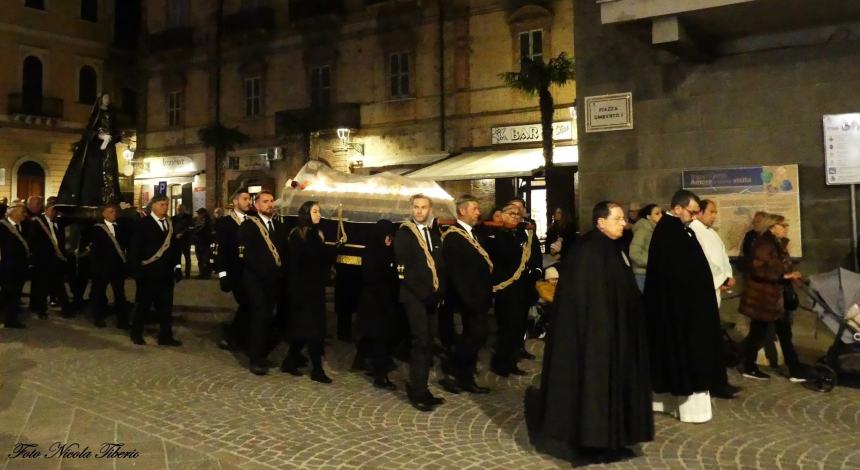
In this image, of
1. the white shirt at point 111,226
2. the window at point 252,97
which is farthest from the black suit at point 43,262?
the window at point 252,97

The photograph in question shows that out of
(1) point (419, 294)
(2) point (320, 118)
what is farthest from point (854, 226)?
(2) point (320, 118)

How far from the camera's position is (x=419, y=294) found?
602 cm

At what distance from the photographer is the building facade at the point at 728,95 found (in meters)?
8.16

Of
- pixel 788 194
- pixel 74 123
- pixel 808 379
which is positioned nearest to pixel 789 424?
pixel 808 379

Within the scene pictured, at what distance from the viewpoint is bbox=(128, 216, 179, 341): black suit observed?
8398mm

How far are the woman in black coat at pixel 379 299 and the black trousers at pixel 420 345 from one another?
0.72 m

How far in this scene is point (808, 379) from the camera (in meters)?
6.74

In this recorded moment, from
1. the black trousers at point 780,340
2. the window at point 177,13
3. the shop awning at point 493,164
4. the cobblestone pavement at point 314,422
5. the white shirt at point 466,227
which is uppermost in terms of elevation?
the window at point 177,13

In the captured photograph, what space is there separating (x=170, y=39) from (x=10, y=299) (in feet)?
70.7

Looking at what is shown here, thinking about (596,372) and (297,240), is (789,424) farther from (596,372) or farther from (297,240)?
(297,240)

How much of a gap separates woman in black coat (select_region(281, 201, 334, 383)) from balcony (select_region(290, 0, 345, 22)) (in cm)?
1877

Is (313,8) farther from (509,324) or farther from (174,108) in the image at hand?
(509,324)

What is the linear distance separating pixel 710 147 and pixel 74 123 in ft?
98.0

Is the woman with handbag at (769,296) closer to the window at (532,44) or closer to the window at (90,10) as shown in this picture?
the window at (532,44)
